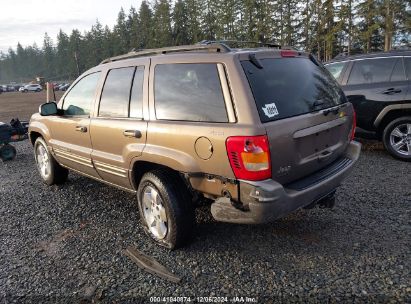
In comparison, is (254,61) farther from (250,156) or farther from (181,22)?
(181,22)

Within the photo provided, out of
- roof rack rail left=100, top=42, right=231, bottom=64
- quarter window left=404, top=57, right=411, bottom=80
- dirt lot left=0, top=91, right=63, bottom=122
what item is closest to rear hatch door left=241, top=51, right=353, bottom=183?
roof rack rail left=100, top=42, right=231, bottom=64

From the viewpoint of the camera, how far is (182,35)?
64.6 meters

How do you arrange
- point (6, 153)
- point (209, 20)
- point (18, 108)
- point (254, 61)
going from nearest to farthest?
point (254, 61) < point (6, 153) < point (18, 108) < point (209, 20)

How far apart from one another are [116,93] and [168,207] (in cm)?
147

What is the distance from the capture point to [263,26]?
49906mm

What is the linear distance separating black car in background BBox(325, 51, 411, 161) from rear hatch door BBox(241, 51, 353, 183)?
2.76 m

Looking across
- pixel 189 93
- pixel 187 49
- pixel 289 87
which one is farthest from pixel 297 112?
pixel 187 49

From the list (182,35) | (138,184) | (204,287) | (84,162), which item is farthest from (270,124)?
(182,35)

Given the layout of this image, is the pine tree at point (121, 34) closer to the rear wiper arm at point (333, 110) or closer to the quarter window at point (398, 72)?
the quarter window at point (398, 72)

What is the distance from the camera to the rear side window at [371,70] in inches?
238

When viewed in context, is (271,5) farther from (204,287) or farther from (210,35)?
(204,287)

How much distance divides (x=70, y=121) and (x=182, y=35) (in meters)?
63.6

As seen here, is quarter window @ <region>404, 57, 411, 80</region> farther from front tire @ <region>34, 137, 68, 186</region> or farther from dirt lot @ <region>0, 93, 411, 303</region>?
front tire @ <region>34, 137, 68, 186</region>

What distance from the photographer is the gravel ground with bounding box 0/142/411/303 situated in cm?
282
